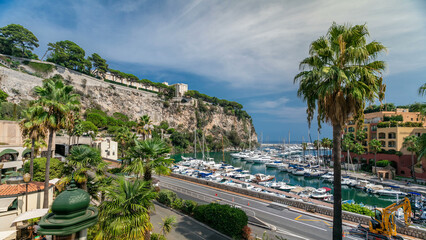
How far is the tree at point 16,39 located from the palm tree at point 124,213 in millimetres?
95233

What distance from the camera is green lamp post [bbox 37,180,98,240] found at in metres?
2.99

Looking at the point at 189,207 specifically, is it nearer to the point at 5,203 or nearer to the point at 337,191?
the point at 337,191

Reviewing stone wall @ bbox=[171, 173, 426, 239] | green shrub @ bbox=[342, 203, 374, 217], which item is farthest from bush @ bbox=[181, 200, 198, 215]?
green shrub @ bbox=[342, 203, 374, 217]

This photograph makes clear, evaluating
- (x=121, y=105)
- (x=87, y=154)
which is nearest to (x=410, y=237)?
(x=87, y=154)

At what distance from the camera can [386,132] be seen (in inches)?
1886

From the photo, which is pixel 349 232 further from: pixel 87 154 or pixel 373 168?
pixel 373 168

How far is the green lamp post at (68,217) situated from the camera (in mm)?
2994

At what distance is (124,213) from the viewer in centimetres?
724

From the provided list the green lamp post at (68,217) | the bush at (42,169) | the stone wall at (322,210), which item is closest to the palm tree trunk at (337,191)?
the green lamp post at (68,217)

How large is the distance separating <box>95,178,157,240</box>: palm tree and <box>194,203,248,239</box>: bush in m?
5.31

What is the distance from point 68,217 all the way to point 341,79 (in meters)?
8.92

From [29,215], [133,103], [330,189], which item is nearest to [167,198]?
[29,215]

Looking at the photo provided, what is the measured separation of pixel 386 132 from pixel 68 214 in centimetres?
6147

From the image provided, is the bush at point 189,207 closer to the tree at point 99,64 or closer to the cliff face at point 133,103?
the cliff face at point 133,103
